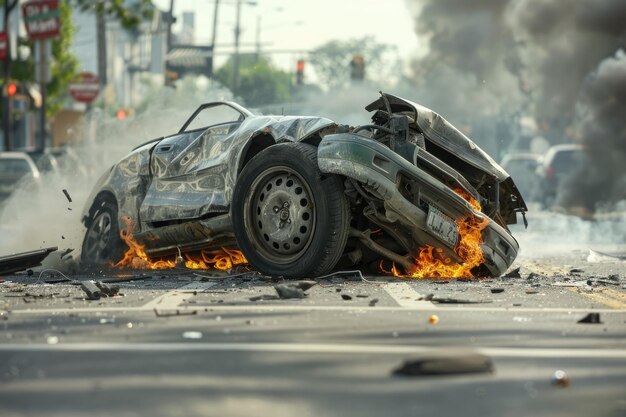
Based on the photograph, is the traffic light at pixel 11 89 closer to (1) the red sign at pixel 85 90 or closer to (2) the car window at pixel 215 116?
(1) the red sign at pixel 85 90

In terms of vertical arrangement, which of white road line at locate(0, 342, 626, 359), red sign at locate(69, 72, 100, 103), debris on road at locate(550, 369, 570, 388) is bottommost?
red sign at locate(69, 72, 100, 103)

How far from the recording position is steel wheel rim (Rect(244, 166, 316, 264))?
34.7ft

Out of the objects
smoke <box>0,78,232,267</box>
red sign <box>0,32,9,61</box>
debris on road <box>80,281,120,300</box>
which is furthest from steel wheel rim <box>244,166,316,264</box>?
red sign <box>0,32,9,61</box>

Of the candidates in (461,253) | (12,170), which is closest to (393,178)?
(461,253)

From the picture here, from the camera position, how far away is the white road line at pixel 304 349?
645 cm

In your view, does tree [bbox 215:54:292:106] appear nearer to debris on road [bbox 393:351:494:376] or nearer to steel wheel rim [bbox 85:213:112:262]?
steel wheel rim [bbox 85:213:112:262]

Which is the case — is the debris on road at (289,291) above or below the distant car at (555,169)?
above

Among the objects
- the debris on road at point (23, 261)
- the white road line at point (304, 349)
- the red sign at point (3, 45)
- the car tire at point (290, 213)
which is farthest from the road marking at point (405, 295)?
the red sign at point (3, 45)

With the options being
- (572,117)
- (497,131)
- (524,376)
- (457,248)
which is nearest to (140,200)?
(457,248)

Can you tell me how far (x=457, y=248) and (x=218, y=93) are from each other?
30.8 feet

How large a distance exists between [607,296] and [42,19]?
100 feet

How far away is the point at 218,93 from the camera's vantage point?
19.5 metres

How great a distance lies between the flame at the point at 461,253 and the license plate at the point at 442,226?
0.25ft

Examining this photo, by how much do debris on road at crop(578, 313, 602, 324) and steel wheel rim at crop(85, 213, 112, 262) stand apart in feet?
18.2
